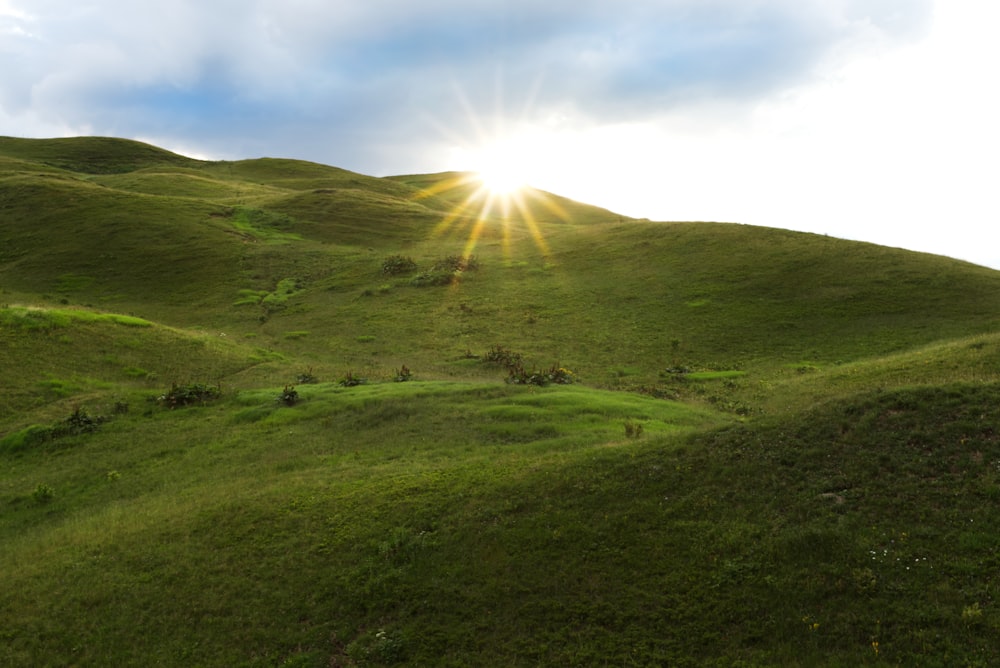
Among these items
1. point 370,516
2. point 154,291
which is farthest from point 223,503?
point 154,291

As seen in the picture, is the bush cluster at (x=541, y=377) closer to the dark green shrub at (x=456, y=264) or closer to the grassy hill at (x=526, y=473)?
the grassy hill at (x=526, y=473)

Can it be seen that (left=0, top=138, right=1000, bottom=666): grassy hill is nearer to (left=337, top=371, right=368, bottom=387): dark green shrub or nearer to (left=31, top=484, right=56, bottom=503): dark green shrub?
(left=31, top=484, right=56, bottom=503): dark green shrub

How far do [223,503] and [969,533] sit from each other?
22294 mm

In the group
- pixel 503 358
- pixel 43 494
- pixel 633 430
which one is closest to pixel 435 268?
pixel 503 358

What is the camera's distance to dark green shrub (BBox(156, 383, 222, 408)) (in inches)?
1341

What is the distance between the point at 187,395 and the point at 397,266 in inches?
1557

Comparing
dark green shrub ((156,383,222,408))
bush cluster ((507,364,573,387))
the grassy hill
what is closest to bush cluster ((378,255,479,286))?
the grassy hill

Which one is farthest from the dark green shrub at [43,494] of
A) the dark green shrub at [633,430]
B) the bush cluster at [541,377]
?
the dark green shrub at [633,430]

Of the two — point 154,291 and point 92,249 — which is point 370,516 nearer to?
point 154,291

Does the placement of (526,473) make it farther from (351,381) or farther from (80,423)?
(80,423)

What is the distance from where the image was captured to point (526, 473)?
64.2ft

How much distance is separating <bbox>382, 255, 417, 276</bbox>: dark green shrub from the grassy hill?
35.2 feet

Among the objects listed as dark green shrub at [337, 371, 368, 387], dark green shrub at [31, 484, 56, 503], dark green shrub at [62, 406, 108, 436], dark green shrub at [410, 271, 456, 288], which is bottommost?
dark green shrub at [31, 484, 56, 503]

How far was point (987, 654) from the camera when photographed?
33.2 ft
